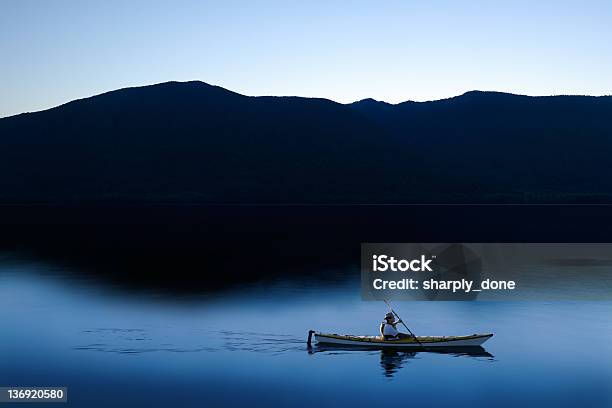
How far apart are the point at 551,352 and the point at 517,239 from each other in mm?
120892

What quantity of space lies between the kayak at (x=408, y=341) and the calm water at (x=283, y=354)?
31.3 inches

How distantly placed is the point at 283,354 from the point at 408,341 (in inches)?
370

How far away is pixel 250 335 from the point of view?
63.7 meters

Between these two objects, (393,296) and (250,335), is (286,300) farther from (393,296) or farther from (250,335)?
(250,335)

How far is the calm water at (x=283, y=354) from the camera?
4562 cm

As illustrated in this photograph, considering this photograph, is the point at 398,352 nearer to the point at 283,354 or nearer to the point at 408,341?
the point at 408,341

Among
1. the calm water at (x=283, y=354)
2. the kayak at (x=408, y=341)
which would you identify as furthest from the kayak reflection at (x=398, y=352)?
the kayak at (x=408, y=341)

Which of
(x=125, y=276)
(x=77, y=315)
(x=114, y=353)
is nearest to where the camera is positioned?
(x=114, y=353)

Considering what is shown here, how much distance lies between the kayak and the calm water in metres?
0.79

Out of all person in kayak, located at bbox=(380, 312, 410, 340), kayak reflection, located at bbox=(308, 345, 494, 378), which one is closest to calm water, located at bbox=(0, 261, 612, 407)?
kayak reflection, located at bbox=(308, 345, 494, 378)

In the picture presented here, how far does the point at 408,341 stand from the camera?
179 feet

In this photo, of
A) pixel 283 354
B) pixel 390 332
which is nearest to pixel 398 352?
pixel 390 332

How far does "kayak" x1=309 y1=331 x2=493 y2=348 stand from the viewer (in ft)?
180

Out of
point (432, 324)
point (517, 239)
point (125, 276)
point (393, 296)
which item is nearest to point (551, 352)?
point (432, 324)
